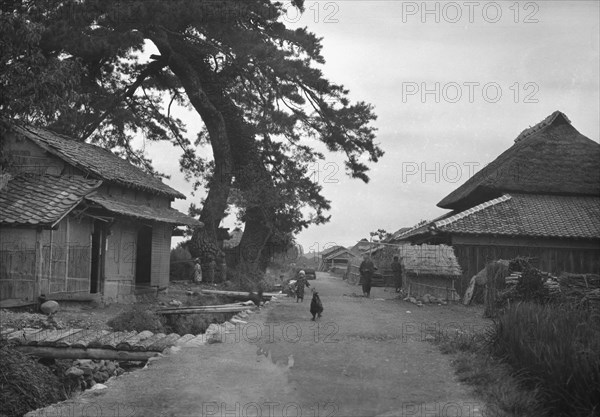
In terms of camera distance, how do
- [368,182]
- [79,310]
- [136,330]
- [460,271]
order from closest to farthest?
[136,330]
[79,310]
[460,271]
[368,182]

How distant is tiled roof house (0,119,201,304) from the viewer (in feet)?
44.3

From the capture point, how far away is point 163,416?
19.6ft

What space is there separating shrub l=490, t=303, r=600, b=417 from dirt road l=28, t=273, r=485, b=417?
0.87m

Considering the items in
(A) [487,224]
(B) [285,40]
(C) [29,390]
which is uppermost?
(B) [285,40]

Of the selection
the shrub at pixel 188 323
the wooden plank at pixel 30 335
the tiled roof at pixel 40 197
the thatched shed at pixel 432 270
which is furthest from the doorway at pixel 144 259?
the thatched shed at pixel 432 270

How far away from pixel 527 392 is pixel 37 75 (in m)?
9.12

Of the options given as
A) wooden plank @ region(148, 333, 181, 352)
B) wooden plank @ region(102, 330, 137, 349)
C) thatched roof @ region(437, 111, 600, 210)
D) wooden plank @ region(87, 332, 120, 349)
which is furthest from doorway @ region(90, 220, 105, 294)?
thatched roof @ region(437, 111, 600, 210)

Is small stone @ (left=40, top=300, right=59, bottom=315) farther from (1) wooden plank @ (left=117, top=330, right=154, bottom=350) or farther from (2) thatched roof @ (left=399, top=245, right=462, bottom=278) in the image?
(2) thatched roof @ (left=399, top=245, right=462, bottom=278)

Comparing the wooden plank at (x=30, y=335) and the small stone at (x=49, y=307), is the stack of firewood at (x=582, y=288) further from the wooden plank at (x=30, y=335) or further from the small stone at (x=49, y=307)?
the small stone at (x=49, y=307)

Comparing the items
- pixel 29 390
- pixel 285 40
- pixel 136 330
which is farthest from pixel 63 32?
pixel 29 390

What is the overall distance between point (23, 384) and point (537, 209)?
776 inches

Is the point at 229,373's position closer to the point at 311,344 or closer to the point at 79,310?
the point at 311,344

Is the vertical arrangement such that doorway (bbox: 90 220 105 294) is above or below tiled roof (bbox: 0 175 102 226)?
below

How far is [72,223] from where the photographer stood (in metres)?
14.8
